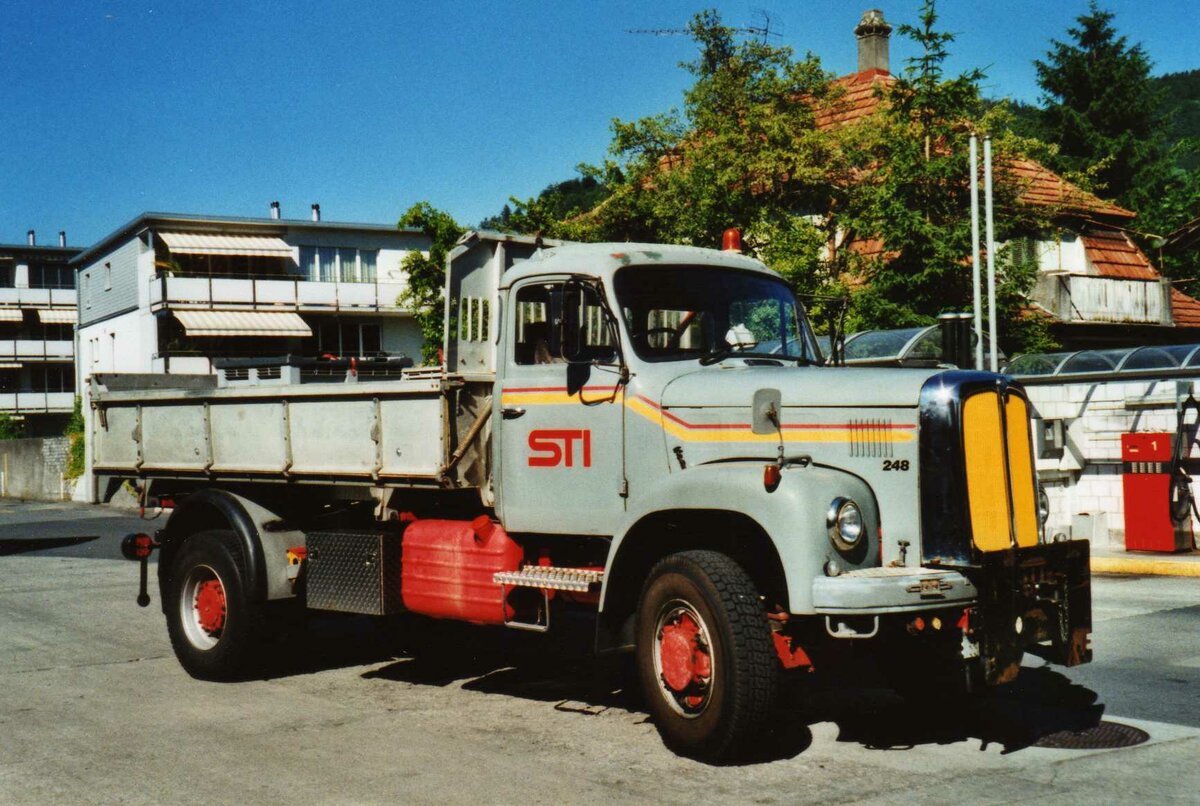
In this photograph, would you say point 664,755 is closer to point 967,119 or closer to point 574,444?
point 574,444

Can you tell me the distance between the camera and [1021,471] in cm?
672

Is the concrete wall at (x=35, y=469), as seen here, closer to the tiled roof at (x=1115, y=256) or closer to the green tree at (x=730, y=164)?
the green tree at (x=730, y=164)

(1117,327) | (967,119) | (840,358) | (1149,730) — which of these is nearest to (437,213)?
(967,119)

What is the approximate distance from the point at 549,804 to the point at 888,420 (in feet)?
8.32

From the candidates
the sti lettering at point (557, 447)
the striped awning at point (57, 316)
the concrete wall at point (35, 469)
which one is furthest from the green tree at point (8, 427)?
the sti lettering at point (557, 447)

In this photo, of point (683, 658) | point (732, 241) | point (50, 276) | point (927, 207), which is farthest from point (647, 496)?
point (50, 276)

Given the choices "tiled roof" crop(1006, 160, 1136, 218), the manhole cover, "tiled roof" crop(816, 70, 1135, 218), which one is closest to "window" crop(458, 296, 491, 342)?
the manhole cover

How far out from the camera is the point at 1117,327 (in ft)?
107

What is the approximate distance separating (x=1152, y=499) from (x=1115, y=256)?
19.8m

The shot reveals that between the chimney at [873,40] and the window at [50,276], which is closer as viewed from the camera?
the chimney at [873,40]

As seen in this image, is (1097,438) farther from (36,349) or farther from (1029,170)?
(36,349)

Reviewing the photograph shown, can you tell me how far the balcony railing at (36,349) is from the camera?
62781mm

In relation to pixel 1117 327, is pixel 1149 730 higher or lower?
lower

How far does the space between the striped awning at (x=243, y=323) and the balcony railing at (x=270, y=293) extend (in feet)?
0.95
